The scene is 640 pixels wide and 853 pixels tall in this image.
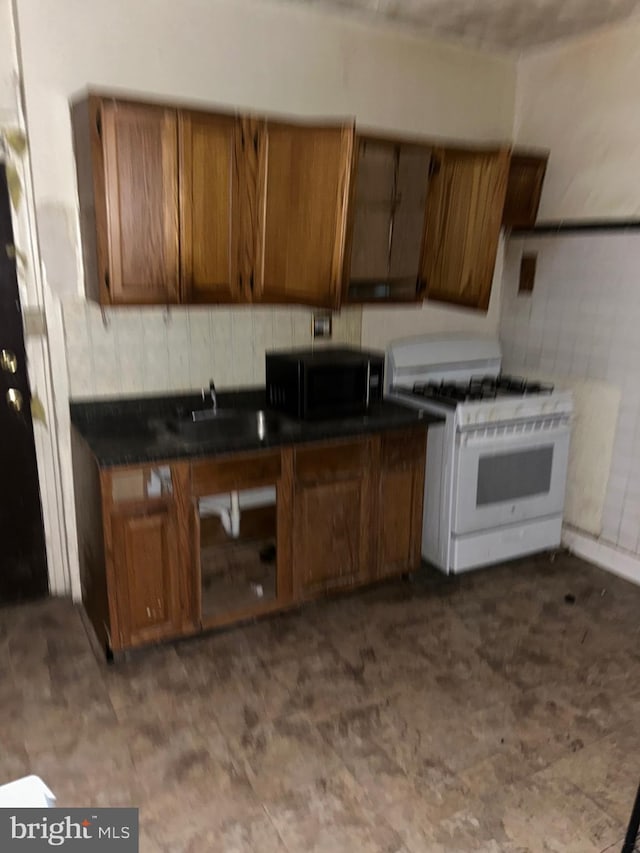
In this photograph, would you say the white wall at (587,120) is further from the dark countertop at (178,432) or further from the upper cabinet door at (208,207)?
the upper cabinet door at (208,207)

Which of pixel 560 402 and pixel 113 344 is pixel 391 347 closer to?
pixel 560 402

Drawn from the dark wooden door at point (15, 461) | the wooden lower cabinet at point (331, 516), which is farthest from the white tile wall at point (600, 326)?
the dark wooden door at point (15, 461)

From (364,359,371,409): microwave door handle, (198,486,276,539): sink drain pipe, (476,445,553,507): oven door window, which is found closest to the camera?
(198,486,276,539): sink drain pipe

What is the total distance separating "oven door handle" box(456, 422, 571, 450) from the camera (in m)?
3.24

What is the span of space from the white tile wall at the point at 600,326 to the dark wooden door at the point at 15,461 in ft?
9.19

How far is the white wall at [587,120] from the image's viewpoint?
3.25 metres

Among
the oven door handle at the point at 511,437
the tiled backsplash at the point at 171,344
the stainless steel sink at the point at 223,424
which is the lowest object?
the oven door handle at the point at 511,437

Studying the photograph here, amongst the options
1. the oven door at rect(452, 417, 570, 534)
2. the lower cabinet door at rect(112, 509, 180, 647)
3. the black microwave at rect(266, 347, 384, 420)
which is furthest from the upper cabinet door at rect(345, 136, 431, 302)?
the lower cabinet door at rect(112, 509, 180, 647)

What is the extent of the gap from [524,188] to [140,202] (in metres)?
2.21

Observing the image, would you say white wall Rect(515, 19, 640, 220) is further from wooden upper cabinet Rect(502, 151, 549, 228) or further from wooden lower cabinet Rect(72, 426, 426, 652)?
wooden lower cabinet Rect(72, 426, 426, 652)

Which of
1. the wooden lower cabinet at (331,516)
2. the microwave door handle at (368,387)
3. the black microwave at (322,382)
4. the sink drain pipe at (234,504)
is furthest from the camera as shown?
the microwave door handle at (368,387)

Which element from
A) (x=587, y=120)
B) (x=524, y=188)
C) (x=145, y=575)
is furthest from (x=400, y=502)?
(x=587, y=120)

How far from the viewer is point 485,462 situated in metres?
3.32

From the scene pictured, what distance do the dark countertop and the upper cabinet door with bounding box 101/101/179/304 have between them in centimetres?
57
